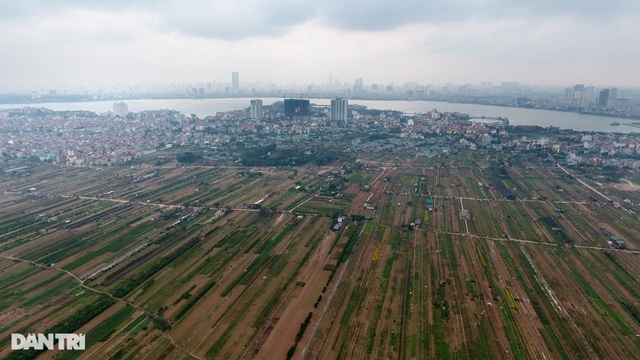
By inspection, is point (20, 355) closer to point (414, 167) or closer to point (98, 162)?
point (98, 162)

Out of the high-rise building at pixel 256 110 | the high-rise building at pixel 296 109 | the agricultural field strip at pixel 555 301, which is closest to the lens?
the agricultural field strip at pixel 555 301

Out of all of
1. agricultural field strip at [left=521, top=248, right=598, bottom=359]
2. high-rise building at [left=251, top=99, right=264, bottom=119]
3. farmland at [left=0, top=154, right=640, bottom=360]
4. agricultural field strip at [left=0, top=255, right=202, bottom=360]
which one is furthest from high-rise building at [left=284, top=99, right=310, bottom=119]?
agricultural field strip at [left=521, top=248, right=598, bottom=359]

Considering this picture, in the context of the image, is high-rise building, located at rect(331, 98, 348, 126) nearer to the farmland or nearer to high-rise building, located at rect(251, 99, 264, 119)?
high-rise building, located at rect(251, 99, 264, 119)

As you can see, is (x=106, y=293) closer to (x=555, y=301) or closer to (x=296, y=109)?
(x=555, y=301)

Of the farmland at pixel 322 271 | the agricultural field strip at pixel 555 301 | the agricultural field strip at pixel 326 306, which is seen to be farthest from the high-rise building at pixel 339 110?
the agricultural field strip at pixel 555 301

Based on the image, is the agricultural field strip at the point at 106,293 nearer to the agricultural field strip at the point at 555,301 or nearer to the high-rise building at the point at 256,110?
the agricultural field strip at the point at 555,301
